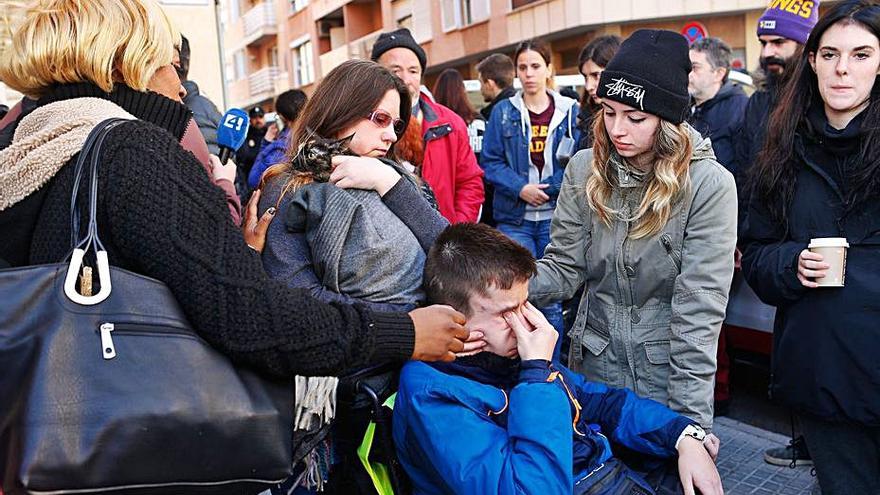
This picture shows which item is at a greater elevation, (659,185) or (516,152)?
(516,152)

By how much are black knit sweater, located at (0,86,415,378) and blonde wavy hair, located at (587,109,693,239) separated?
55.0 inches

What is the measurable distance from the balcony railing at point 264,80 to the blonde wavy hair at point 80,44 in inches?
1508

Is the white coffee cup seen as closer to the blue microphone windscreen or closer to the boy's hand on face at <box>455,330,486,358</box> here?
the boy's hand on face at <box>455,330,486,358</box>

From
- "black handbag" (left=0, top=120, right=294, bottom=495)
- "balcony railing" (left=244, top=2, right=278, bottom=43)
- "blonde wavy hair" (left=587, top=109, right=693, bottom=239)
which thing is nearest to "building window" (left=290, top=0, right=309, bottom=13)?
"balcony railing" (left=244, top=2, right=278, bottom=43)

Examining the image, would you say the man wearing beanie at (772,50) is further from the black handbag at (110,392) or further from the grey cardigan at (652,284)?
the black handbag at (110,392)

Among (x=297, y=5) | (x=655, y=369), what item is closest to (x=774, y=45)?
Answer: (x=655, y=369)

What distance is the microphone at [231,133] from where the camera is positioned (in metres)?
3.83

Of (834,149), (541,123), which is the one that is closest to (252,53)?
(541,123)

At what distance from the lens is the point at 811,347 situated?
2.69 meters

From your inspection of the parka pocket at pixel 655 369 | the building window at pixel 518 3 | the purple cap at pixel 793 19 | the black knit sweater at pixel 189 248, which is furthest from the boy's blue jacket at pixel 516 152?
the building window at pixel 518 3

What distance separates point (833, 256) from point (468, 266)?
4.08 ft

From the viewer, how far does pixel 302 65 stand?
119 ft

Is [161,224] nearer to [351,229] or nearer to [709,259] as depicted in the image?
[351,229]

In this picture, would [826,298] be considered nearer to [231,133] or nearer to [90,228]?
[90,228]
